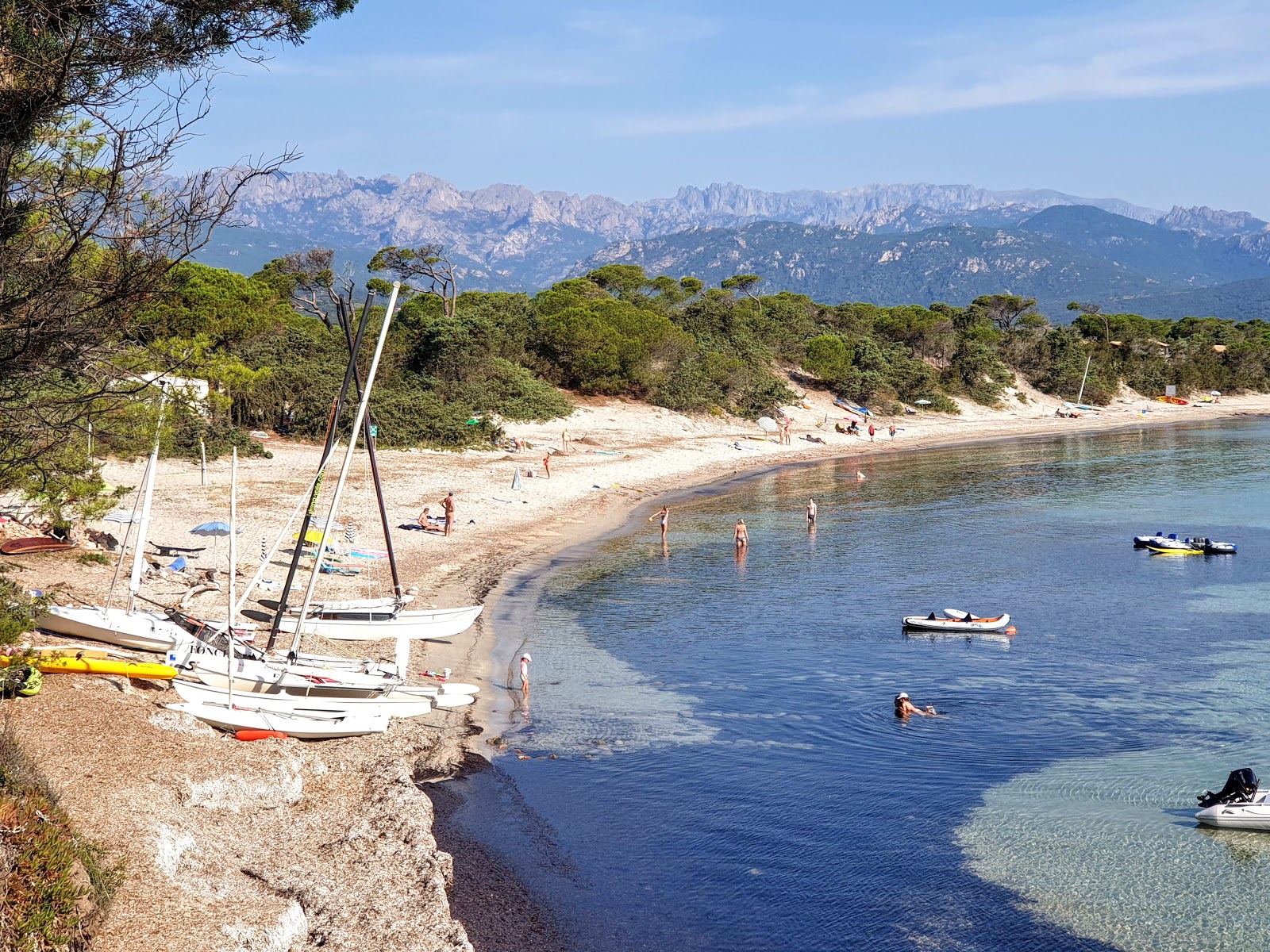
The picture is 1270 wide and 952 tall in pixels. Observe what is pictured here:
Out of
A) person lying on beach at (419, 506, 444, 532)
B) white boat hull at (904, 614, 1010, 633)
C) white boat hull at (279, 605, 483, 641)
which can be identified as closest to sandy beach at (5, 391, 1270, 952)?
white boat hull at (279, 605, 483, 641)

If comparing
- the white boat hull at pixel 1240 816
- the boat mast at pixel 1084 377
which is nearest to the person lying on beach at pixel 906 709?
the white boat hull at pixel 1240 816

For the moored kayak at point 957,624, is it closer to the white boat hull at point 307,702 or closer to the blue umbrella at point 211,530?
the white boat hull at point 307,702

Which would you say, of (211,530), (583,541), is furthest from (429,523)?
(211,530)

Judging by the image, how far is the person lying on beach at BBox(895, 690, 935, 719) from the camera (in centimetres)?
2528

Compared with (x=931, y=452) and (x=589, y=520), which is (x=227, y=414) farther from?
(x=931, y=452)

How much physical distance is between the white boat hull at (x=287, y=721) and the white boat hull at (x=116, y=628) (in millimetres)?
2948

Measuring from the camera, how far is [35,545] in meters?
28.0

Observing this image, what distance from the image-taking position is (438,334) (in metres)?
68.8

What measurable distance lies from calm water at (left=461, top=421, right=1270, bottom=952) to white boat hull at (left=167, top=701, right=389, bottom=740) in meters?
2.64

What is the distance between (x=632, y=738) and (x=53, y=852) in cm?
1365

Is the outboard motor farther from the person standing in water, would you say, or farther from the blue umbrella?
the blue umbrella

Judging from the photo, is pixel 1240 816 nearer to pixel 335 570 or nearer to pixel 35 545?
pixel 335 570

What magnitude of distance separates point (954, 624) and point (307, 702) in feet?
65.0

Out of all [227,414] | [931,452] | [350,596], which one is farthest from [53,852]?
[931,452]
